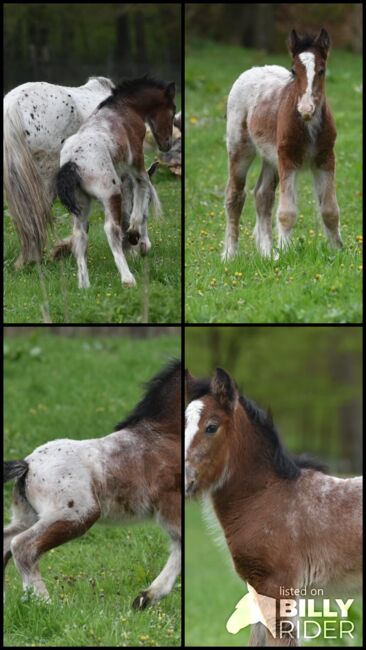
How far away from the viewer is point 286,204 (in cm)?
847

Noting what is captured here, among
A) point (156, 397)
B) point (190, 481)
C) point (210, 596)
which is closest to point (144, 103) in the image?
point (156, 397)

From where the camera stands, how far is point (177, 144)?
1023 cm

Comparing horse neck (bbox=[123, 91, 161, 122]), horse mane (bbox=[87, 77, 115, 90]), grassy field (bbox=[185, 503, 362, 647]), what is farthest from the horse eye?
horse mane (bbox=[87, 77, 115, 90])

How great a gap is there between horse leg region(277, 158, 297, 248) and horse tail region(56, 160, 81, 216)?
1697mm

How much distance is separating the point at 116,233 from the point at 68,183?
533 mm

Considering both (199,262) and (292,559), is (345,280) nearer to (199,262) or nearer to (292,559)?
(199,262)

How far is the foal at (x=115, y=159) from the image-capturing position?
789 cm

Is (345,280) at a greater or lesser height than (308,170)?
lesser

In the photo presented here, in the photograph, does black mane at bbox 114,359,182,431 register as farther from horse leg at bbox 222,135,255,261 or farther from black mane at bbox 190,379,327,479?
horse leg at bbox 222,135,255,261

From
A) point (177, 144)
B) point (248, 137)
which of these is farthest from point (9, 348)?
point (248, 137)

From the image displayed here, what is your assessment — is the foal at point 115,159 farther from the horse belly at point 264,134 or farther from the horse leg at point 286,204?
the horse leg at point 286,204

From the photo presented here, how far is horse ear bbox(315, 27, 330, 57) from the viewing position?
7.96 meters

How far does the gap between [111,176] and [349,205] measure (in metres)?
6.08

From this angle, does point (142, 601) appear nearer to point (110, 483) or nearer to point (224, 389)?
point (110, 483)
